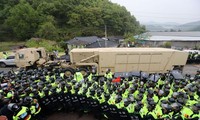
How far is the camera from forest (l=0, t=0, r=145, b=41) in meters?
37.4

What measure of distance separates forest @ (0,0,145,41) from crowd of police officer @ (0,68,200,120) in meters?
27.4

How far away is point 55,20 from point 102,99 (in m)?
39.6

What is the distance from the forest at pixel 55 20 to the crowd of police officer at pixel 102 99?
89.9 feet

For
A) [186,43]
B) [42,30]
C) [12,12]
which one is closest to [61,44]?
[42,30]

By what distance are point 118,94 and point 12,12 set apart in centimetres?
3625

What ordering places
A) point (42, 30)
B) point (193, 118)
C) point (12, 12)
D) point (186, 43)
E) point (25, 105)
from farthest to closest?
point (12, 12)
point (42, 30)
point (186, 43)
point (25, 105)
point (193, 118)

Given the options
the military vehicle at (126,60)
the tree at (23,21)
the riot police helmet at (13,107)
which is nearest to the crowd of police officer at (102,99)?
the riot police helmet at (13,107)

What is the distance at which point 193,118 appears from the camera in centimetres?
582

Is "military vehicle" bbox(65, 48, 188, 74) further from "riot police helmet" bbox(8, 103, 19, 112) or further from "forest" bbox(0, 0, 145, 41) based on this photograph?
"forest" bbox(0, 0, 145, 41)

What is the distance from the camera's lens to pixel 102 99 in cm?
741

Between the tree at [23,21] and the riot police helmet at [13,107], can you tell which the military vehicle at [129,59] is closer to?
the riot police helmet at [13,107]

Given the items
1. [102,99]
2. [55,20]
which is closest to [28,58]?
[102,99]

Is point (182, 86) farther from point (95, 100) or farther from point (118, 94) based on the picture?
point (95, 100)

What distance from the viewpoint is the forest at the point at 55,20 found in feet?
123
